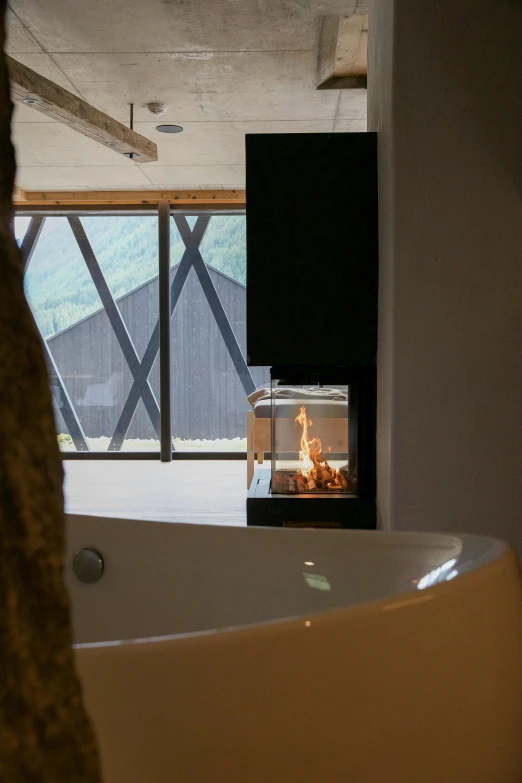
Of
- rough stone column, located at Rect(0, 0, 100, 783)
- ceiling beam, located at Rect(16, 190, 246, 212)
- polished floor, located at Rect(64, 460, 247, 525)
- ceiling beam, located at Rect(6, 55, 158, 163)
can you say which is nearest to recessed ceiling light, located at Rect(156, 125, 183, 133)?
ceiling beam, located at Rect(6, 55, 158, 163)

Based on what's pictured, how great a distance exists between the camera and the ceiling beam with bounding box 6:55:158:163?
3.76 m

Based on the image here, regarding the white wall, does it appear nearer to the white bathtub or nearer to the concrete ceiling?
the concrete ceiling

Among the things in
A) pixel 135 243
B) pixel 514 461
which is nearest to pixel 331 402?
pixel 514 461

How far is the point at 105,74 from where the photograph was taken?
4.38 meters

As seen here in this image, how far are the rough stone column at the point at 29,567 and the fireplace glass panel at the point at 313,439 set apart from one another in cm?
279

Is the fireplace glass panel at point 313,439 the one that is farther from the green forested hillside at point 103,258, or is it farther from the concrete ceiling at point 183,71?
→ the green forested hillside at point 103,258

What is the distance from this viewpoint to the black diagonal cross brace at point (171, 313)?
7520mm

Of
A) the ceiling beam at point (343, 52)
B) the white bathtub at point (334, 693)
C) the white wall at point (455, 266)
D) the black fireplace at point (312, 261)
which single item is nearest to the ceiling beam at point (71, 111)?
the ceiling beam at point (343, 52)

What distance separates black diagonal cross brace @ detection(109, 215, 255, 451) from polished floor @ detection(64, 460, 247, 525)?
0.51 meters

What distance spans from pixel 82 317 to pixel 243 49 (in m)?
4.16

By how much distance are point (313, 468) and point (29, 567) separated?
2869mm

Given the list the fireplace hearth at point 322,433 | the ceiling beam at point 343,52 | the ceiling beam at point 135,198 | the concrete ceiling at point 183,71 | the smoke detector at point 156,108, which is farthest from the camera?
the ceiling beam at point 135,198

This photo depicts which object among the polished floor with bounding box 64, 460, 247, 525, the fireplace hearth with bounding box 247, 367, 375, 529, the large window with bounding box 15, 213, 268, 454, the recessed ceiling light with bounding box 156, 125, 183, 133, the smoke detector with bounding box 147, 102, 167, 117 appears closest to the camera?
the fireplace hearth with bounding box 247, 367, 375, 529

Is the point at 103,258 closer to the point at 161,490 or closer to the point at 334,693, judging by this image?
the point at 161,490
